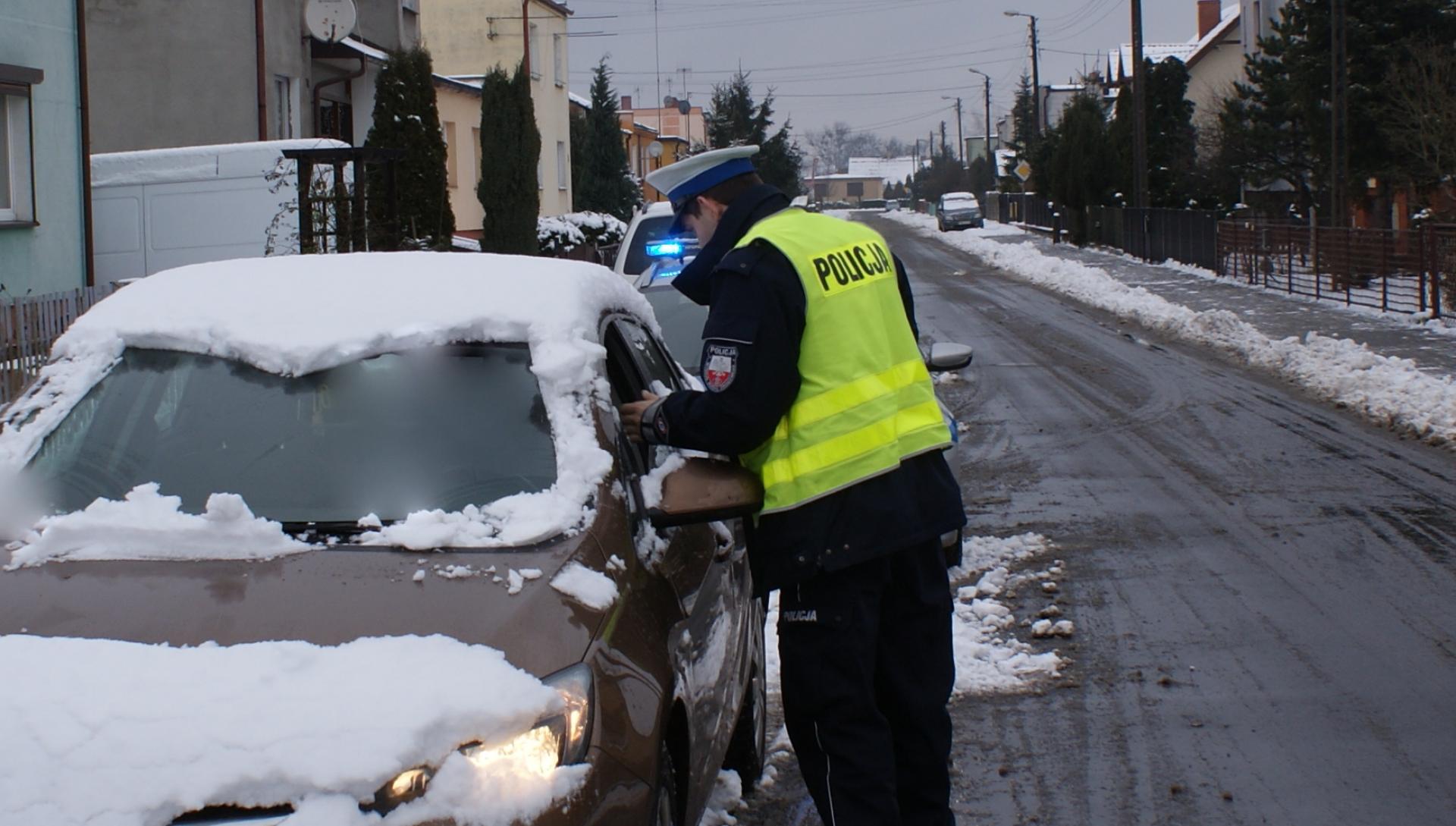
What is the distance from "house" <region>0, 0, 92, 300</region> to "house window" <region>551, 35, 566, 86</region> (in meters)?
30.3

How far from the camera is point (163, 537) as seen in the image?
3.24 meters

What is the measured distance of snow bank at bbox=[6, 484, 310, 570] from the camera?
126 inches

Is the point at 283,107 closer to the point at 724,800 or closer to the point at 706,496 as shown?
the point at 724,800

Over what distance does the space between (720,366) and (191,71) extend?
21658 millimetres

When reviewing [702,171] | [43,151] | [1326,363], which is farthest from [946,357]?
[43,151]

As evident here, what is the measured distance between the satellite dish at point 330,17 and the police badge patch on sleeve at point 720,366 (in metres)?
21.3

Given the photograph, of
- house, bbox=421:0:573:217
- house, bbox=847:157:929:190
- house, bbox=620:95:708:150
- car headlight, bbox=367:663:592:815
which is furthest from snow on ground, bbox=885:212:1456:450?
house, bbox=847:157:929:190

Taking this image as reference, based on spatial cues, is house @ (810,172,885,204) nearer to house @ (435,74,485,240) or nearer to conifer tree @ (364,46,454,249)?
house @ (435,74,485,240)

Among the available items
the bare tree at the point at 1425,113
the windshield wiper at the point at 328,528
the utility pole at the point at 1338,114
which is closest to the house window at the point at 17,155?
the windshield wiper at the point at 328,528

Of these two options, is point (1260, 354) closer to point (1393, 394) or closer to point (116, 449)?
point (1393, 394)

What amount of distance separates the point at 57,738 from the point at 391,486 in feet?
3.41

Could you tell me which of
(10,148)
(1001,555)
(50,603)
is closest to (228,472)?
(50,603)

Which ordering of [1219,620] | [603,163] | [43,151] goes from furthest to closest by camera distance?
[603,163] → [43,151] → [1219,620]

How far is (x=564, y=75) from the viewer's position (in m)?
46.7
